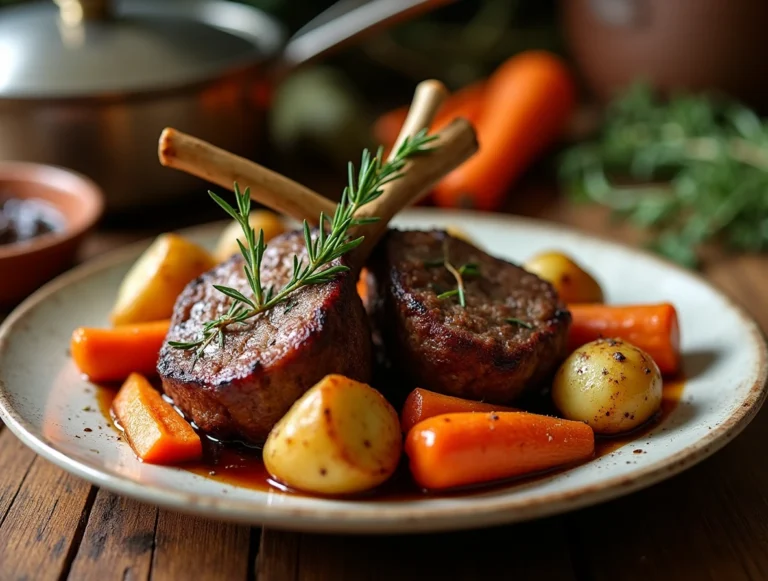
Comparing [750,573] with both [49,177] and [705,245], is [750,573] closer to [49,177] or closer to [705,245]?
[705,245]

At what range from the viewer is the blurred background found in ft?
12.6

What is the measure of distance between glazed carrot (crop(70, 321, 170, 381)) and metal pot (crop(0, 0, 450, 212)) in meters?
1.48

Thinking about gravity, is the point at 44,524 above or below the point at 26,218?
above

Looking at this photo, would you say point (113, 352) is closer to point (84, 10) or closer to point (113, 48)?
point (113, 48)

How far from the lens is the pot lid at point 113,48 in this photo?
3764 millimetres

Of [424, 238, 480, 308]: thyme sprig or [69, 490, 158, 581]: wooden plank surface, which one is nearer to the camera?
[69, 490, 158, 581]: wooden plank surface

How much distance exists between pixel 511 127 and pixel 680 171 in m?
0.91

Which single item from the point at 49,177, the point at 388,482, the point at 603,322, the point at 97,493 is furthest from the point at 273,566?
the point at 49,177

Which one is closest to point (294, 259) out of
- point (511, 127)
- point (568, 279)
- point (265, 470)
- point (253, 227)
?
point (265, 470)

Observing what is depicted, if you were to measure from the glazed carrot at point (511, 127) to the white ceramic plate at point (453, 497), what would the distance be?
82 cm

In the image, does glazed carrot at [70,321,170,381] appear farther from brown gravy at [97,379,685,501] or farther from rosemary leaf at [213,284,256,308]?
rosemary leaf at [213,284,256,308]

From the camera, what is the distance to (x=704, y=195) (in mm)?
4078

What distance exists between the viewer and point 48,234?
3598mm

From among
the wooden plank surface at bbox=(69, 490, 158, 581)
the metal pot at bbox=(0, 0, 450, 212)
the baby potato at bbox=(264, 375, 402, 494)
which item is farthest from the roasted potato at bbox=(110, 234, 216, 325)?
the metal pot at bbox=(0, 0, 450, 212)
